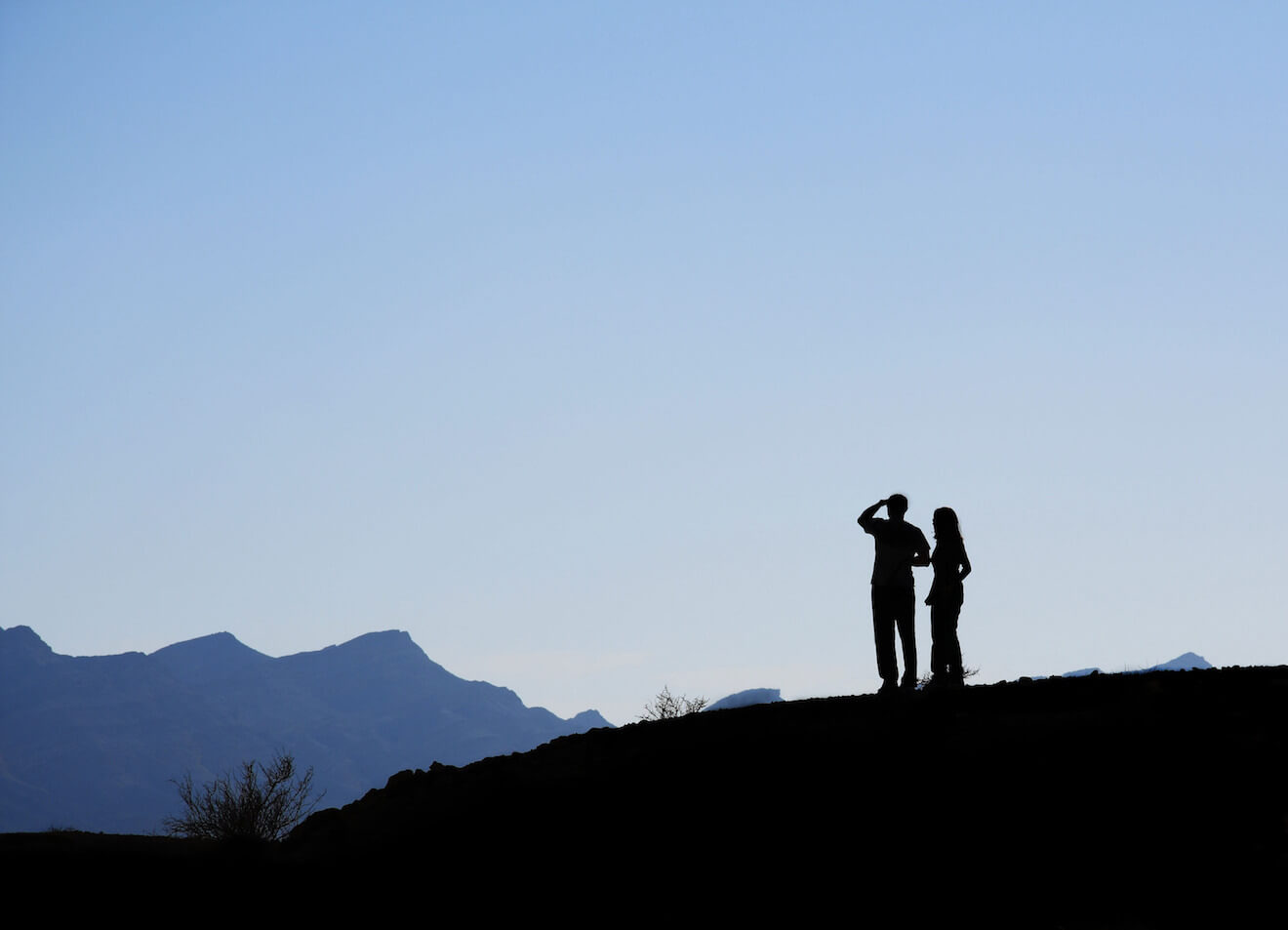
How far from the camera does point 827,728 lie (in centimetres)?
1673

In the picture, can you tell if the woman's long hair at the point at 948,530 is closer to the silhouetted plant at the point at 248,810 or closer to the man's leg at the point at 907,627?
the man's leg at the point at 907,627

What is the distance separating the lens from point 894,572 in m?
16.5

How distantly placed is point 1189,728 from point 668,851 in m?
5.60

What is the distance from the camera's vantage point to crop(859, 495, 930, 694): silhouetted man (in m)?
16.5

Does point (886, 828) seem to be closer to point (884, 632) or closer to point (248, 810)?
point (884, 632)

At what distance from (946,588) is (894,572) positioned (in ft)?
2.47

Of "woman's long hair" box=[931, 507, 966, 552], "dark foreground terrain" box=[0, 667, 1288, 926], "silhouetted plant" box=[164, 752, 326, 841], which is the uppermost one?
"woman's long hair" box=[931, 507, 966, 552]

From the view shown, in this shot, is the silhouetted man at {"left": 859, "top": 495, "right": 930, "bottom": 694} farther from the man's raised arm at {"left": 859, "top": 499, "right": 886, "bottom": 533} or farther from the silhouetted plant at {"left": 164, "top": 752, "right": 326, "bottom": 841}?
the silhouetted plant at {"left": 164, "top": 752, "right": 326, "bottom": 841}

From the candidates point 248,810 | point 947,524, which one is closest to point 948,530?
point 947,524

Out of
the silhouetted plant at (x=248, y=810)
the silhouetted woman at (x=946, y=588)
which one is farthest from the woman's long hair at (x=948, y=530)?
the silhouetted plant at (x=248, y=810)

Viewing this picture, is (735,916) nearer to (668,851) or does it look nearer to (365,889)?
(668,851)

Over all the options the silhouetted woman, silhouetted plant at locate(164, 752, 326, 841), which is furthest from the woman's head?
silhouetted plant at locate(164, 752, 326, 841)

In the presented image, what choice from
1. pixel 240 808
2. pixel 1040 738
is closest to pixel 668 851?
pixel 1040 738

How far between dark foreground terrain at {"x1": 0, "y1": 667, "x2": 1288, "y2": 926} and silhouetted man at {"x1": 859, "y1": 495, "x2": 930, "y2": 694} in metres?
0.86
